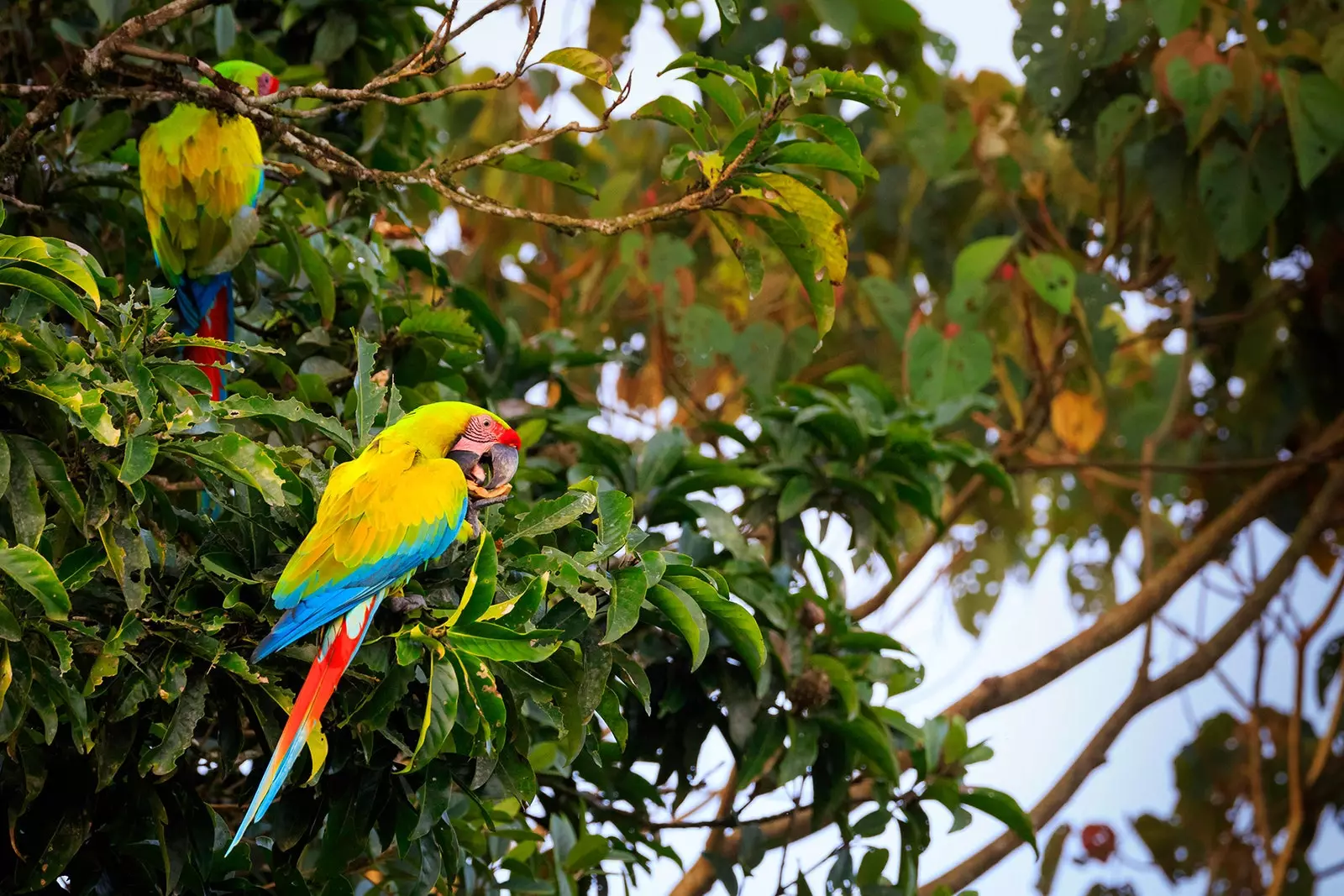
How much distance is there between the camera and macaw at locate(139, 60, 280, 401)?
215 cm

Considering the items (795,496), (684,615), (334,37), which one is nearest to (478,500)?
(684,615)

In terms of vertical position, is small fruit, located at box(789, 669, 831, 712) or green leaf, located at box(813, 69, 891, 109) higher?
green leaf, located at box(813, 69, 891, 109)

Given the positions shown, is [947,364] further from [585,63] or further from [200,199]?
[200,199]

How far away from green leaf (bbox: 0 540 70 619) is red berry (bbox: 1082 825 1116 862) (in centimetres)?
343

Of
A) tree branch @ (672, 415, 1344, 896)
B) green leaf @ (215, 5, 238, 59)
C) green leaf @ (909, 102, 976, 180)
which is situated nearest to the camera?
green leaf @ (215, 5, 238, 59)

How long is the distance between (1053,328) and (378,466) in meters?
2.45

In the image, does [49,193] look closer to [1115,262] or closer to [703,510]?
[703,510]

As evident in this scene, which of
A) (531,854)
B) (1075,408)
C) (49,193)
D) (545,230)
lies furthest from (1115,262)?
(49,193)

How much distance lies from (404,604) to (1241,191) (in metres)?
2.61

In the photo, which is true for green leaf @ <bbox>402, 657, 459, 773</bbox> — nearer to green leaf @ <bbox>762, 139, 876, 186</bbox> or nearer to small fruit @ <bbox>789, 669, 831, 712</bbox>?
green leaf @ <bbox>762, 139, 876, 186</bbox>

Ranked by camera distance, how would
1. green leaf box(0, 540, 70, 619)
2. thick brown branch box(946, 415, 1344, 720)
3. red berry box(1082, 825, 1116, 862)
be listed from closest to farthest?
green leaf box(0, 540, 70, 619) < thick brown branch box(946, 415, 1344, 720) < red berry box(1082, 825, 1116, 862)

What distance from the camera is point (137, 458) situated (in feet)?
4.98

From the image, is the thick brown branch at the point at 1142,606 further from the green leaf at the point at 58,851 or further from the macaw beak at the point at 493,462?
the green leaf at the point at 58,851

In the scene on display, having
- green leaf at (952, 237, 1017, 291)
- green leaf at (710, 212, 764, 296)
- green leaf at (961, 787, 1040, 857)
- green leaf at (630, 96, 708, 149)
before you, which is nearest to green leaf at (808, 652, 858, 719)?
green leaf at (961, 787, 1040, 857)
